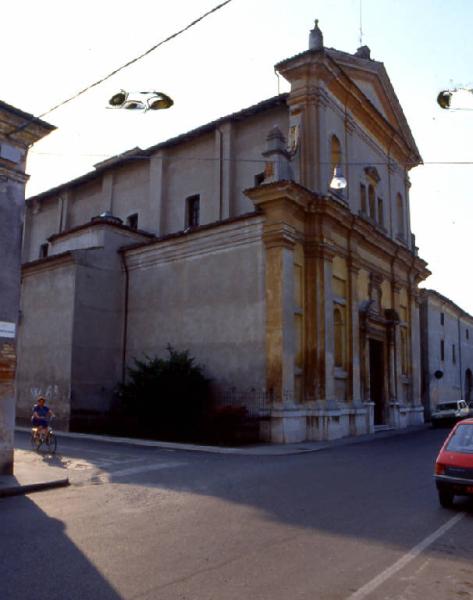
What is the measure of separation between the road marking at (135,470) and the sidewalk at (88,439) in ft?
2.64

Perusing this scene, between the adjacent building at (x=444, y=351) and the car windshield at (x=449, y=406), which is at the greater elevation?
the adjacent building at (x=444, y=351)

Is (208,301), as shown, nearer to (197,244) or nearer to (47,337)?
(197,244)

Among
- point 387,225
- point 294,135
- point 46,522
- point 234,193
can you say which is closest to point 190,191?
point 234,193

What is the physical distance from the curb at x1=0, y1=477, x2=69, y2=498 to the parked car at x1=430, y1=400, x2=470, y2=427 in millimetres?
23604

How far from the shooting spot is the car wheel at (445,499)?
8.88 meters

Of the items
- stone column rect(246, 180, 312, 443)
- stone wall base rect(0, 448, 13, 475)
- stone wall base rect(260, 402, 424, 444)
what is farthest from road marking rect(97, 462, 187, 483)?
stone column rect(246, 180, 312, 443)

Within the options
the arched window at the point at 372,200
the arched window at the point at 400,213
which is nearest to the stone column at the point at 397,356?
the arched window at the point at 372,200

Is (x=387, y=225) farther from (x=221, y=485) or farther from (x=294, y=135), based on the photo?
(x=221, y=485)

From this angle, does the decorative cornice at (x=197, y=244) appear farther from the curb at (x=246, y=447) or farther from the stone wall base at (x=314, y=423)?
the curb at (x=246, y=447)

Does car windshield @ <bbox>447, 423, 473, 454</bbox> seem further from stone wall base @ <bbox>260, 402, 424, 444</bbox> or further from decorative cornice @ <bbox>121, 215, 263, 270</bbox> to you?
decorative cornice @ <bbox>121, 215, 263, 270</bbox>

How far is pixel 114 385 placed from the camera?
2512 centimetres

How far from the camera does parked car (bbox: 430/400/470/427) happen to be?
3017 centimetres

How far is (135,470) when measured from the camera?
43.4ft

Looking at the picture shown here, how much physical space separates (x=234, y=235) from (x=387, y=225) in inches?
450
